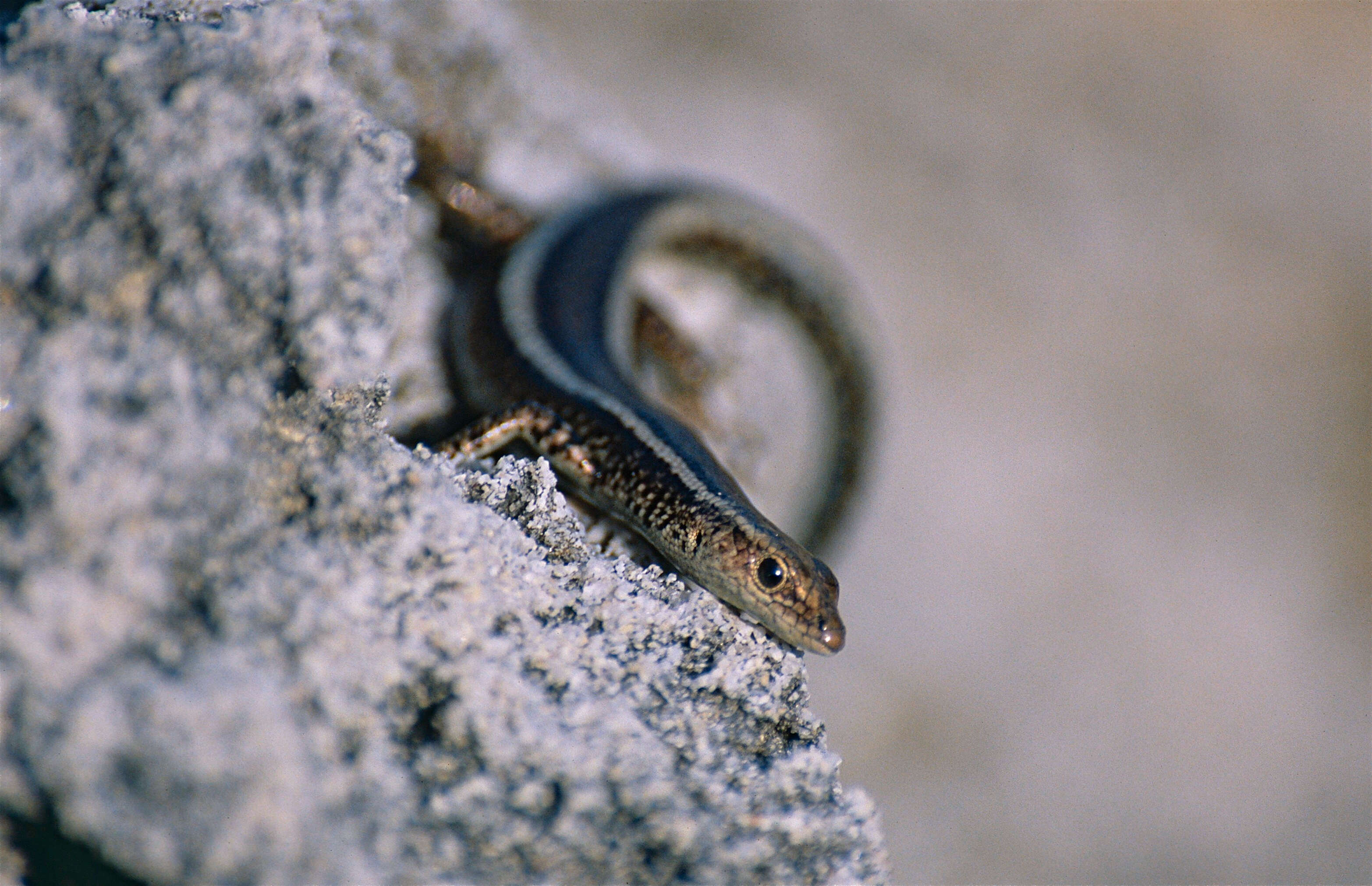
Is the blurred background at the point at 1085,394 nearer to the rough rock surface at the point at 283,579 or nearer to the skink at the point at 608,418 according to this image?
the skink at the point at 608,418

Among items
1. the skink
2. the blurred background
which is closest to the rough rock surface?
the skink

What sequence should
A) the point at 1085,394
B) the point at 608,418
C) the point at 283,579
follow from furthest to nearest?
the point at 1085,394
the point at 608,418
the point at 283,579

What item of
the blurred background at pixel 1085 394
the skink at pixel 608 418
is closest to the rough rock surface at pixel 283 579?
the skink at pixel 608 418

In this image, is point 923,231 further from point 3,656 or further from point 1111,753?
point 3,656

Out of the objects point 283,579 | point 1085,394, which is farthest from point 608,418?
point 1085,394

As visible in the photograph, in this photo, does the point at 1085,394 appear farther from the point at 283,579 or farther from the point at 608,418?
the point at 283,579
